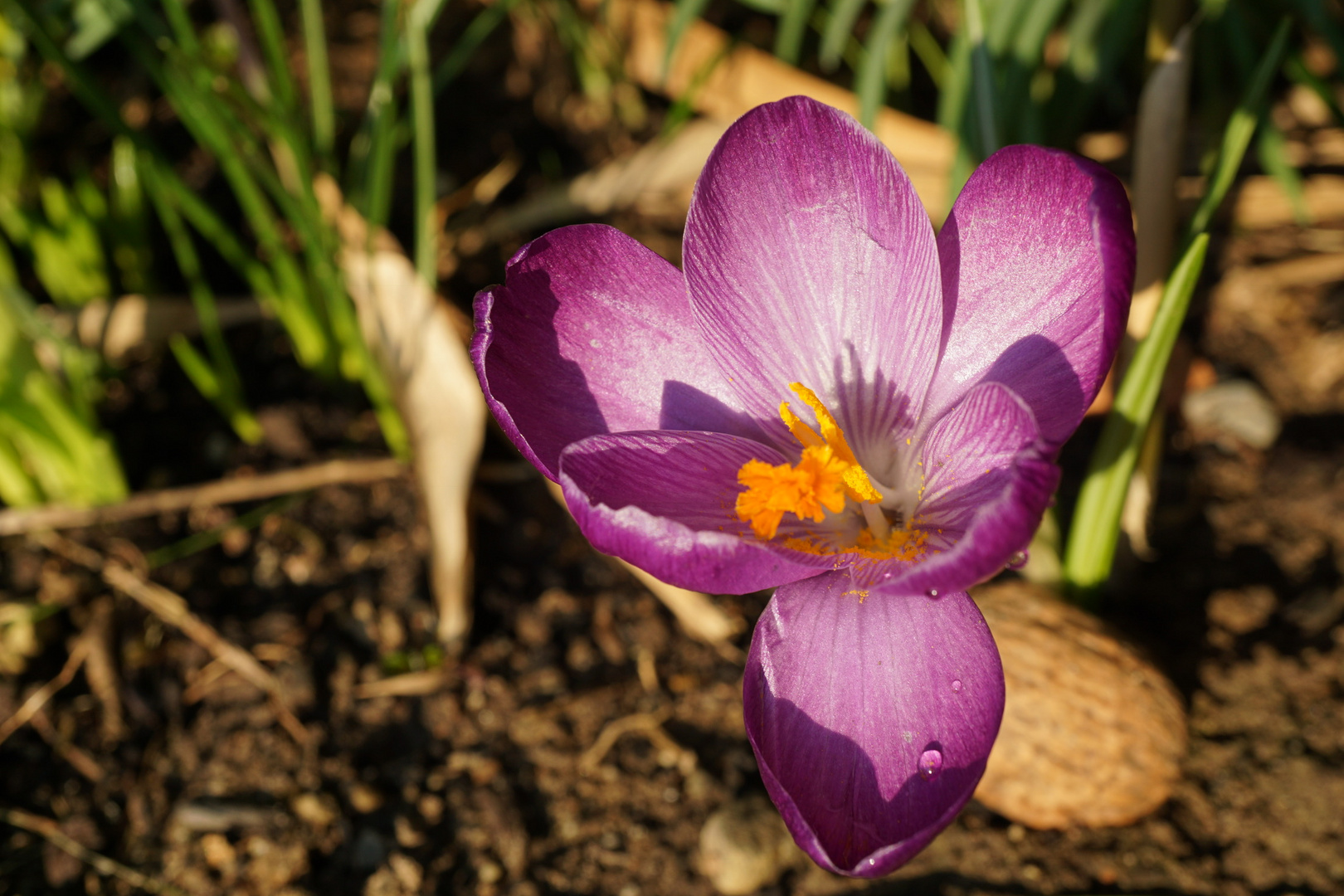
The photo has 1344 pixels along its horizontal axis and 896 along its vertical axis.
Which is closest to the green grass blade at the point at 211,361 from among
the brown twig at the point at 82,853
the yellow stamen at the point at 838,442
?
the brown twig at the point at 82,853

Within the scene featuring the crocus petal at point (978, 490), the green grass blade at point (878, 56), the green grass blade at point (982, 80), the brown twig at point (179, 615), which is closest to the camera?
the crocus petal at point (978, 490)

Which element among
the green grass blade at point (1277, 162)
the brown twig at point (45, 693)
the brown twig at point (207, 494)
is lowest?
the brown twig at point (45, 693)

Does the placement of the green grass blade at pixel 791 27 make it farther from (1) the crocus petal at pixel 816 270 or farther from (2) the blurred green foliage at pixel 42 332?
(2) the blurred green foliage at pixel 42 332

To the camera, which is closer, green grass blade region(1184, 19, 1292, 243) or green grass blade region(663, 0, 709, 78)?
green grass blade region(1184, 19, 1292, 243)

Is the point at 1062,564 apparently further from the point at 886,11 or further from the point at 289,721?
the point at 289,721

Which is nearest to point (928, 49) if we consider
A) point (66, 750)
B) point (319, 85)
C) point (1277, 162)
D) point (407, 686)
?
point (1277, 162)

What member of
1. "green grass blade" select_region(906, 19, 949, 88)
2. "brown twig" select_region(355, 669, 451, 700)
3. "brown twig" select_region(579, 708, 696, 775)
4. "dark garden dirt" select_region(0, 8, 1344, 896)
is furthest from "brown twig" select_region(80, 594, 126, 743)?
"green grass blade" select_region(906, 19, 949, 88)

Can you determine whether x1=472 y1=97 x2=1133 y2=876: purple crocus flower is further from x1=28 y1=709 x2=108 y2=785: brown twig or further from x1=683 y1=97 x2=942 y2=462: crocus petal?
x1=28 y1=709 x2=108 y2=785: brown twig
